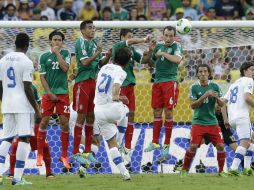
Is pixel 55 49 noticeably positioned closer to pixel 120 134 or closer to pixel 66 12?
pixel 120 134

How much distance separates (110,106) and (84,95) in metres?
1.28

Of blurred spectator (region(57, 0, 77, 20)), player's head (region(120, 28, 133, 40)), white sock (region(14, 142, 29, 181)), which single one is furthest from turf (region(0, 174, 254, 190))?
blurred spectator (region(57, 0, 77, 20))

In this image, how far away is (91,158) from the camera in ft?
48.3

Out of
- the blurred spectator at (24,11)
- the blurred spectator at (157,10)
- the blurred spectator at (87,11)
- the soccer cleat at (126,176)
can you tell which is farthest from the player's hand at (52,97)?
the blurred spectator at (157,10)

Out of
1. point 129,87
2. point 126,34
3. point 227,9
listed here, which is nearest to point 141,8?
point 227,9

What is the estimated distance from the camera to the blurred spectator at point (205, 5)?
75.8 feet

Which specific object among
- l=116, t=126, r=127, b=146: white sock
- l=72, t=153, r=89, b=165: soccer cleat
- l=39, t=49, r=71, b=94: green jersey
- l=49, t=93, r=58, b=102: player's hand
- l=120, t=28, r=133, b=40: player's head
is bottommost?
l=72, t=153, r=89, b=165: soccer cleat

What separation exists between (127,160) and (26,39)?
3.69 m

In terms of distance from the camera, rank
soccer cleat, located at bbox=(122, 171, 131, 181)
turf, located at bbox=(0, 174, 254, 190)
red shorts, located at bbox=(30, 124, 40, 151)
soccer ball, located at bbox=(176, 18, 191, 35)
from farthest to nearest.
A: red shorts, located at bbox=(30, 124, 40, 151) → soccer ball, located at bbox=(176, 18, 191, 35) → soccer cleat, located at bbox=(122, 171, 131, 181) → turf, located at bbox=(0, 174, 254, 190)

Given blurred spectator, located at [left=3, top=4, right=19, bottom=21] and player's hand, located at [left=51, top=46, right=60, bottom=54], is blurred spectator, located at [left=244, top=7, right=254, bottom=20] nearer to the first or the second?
blurred spectator, located at [left=3, top=4, right=19, bottom=21]

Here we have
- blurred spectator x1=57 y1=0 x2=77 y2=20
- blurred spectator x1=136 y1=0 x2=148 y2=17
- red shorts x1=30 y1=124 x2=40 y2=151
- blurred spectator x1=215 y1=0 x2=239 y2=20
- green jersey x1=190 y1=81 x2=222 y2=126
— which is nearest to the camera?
green jersey x1=190 y1=81 x2=222 y2=126

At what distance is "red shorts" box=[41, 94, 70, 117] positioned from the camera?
49.2 feet

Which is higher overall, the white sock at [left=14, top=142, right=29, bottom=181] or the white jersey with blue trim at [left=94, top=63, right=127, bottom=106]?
the white jersey with blue trim at [left=94, top=63, right=127, bottom=106]

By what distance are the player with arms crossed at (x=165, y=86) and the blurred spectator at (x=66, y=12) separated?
7.09 meters
